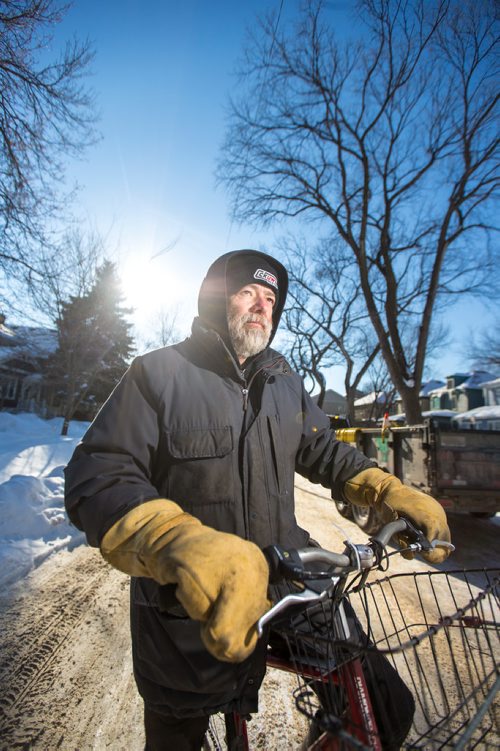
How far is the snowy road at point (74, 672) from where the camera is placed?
204 cm

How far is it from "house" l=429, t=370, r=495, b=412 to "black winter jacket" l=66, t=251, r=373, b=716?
124 ft

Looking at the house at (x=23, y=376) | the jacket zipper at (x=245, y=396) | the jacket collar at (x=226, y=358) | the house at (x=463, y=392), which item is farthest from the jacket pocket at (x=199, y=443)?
the house at (x=463, y=392)

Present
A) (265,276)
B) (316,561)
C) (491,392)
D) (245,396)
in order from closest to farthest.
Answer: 1. (316,561)
2. (245,396)
3. (265,276)
4. (491,392)

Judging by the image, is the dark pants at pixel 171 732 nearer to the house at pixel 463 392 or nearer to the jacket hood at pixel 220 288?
the jacket hood at pixel 220 288

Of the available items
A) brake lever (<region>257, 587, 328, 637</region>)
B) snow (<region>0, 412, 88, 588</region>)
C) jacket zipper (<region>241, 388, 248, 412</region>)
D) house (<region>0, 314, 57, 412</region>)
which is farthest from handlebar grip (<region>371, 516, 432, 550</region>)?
house (<region>0, 314, 57, 412</region>)

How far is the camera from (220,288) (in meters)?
2.06

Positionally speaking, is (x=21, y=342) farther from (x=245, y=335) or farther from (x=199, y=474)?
(x=199, y=474)

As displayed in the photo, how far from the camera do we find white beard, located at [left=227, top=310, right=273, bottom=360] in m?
1.92

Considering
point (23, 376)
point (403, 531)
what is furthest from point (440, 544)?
point (23, 376)

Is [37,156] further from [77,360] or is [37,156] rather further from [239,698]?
[77,360]

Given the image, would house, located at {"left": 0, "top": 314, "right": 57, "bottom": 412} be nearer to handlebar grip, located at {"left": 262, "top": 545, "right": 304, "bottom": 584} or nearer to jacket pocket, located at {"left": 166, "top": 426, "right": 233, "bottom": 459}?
jacket pocket, located at {"left": 166, "top": 426, "right": 233, "bottom": 459}

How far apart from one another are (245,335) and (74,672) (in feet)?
Answer: 8.58

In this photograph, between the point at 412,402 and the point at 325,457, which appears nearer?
the point at 325,457

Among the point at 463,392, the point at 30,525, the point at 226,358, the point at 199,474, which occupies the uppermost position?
the point at 463,392
